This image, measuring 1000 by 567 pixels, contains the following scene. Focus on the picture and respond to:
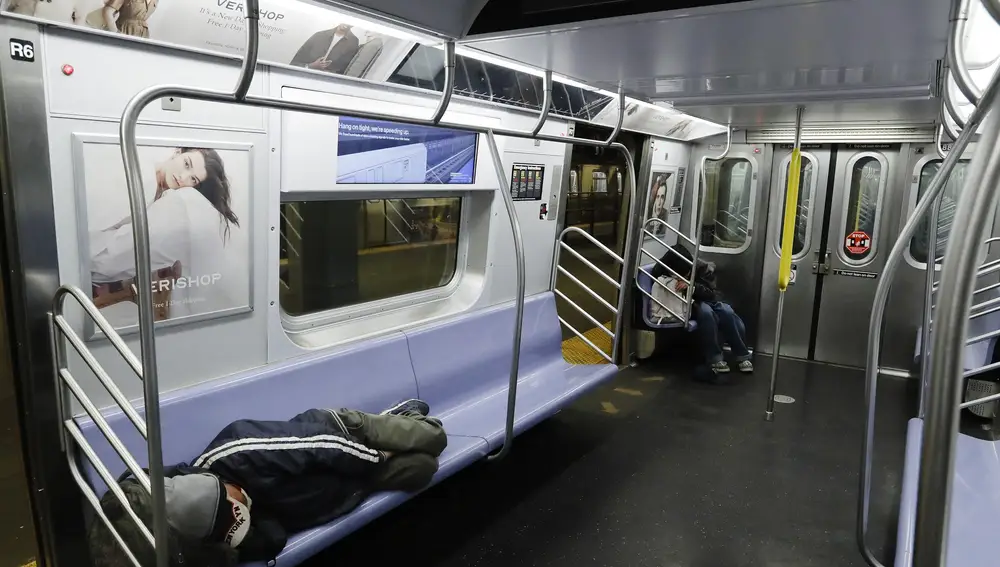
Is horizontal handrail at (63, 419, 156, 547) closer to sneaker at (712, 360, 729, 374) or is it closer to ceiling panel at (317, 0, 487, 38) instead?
ceiling panel at (317, 0, 487, 38)

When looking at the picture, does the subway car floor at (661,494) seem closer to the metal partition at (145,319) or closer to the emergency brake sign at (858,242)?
the metal partition at (145,319)

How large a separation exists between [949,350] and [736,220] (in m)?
6.66

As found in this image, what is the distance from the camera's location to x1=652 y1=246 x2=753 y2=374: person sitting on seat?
20.4 feet

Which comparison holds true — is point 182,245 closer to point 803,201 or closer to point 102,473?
point 102,473

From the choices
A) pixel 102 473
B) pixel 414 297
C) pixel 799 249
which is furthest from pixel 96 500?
pixel 799 249

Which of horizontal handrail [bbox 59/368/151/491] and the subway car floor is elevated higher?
horizontal handrail [bbox 59/368/151/491]

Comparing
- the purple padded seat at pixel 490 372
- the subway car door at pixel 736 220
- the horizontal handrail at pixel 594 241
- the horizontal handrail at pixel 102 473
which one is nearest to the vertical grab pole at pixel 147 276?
the horizontal handrail at pixel 102 473

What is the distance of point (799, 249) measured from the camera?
694 centimetres

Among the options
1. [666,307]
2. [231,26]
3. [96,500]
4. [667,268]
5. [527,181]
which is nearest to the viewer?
[96,500]

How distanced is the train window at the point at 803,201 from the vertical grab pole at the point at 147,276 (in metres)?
6.26

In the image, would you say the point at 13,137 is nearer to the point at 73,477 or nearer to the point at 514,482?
the point at 73,477

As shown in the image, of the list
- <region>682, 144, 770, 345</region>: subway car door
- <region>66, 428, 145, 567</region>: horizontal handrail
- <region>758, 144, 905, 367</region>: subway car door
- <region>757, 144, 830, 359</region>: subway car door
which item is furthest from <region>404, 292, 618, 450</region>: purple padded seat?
<region>758, 144, 905, 367</region>: subway car door

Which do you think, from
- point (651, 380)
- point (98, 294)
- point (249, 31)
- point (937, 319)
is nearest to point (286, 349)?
point (98, 294)

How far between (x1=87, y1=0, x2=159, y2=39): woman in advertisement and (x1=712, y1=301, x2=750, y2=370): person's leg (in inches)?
221
